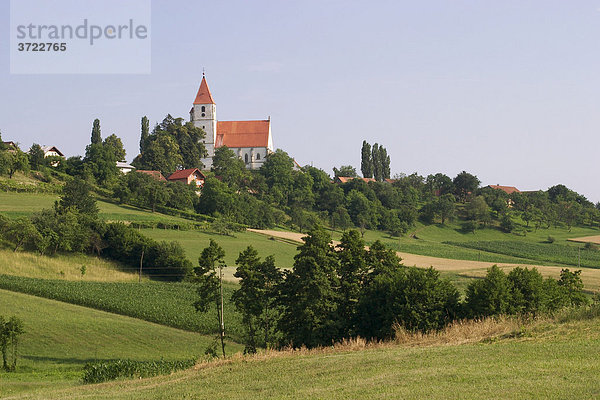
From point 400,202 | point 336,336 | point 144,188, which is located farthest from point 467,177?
point 336,336

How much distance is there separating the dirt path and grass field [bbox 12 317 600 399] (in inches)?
1739

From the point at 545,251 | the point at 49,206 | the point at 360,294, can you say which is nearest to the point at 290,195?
the point at 545,251

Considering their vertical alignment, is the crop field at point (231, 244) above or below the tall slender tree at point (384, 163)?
below

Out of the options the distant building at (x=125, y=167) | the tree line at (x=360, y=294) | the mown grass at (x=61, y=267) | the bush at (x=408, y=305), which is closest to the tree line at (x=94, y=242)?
the mown grass at (x=61, y=267)

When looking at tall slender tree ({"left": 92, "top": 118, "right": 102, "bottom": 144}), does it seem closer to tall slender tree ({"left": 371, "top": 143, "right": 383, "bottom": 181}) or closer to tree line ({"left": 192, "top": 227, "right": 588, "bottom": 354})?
tall slender tree ({"left": 371, "top": 143, "right": 383, "bottom": 181})

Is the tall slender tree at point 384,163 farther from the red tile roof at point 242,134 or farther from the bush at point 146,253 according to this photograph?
the bush at point 146,253

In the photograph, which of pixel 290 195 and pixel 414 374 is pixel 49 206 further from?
pixel 414 374

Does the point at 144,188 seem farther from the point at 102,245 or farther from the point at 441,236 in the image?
the point at 441,236

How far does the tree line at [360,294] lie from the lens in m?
34.0

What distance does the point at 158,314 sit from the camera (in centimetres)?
5100

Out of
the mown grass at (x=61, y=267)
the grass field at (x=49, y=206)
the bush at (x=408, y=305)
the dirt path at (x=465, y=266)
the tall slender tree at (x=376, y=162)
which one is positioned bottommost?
the dirt path at (x=465, y=266)

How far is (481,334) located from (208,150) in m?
135

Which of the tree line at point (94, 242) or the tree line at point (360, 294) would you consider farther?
the tree line at point (94, 242)

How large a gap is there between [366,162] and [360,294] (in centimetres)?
14280
